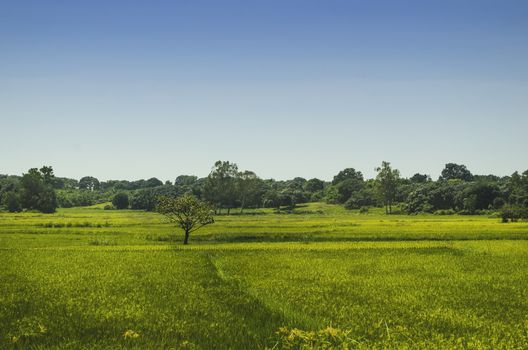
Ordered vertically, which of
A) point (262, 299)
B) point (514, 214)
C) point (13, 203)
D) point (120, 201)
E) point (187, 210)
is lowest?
point (262, 299)

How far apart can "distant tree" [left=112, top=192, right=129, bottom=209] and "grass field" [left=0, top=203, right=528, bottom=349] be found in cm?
12406

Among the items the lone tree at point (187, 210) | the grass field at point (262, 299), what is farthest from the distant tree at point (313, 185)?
the grass field at point (262, 299)

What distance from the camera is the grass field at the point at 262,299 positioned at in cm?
1267

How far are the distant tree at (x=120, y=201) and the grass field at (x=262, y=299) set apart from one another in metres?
124

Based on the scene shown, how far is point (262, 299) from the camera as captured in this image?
58.2 feet

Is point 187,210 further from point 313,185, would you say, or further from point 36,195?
point 313,185

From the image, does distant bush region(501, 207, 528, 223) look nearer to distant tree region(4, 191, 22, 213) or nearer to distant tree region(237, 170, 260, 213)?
distant tree region(237, 170, 260, 213)

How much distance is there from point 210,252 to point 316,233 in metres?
20.0

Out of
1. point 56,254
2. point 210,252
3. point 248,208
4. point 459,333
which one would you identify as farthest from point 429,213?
point 459,333

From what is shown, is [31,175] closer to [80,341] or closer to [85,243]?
[85,243]

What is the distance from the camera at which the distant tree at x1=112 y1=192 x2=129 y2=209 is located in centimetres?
15475

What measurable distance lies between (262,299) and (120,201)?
146 metres

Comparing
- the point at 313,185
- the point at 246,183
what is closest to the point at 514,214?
the point at 246,183

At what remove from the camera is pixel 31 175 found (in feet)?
437
